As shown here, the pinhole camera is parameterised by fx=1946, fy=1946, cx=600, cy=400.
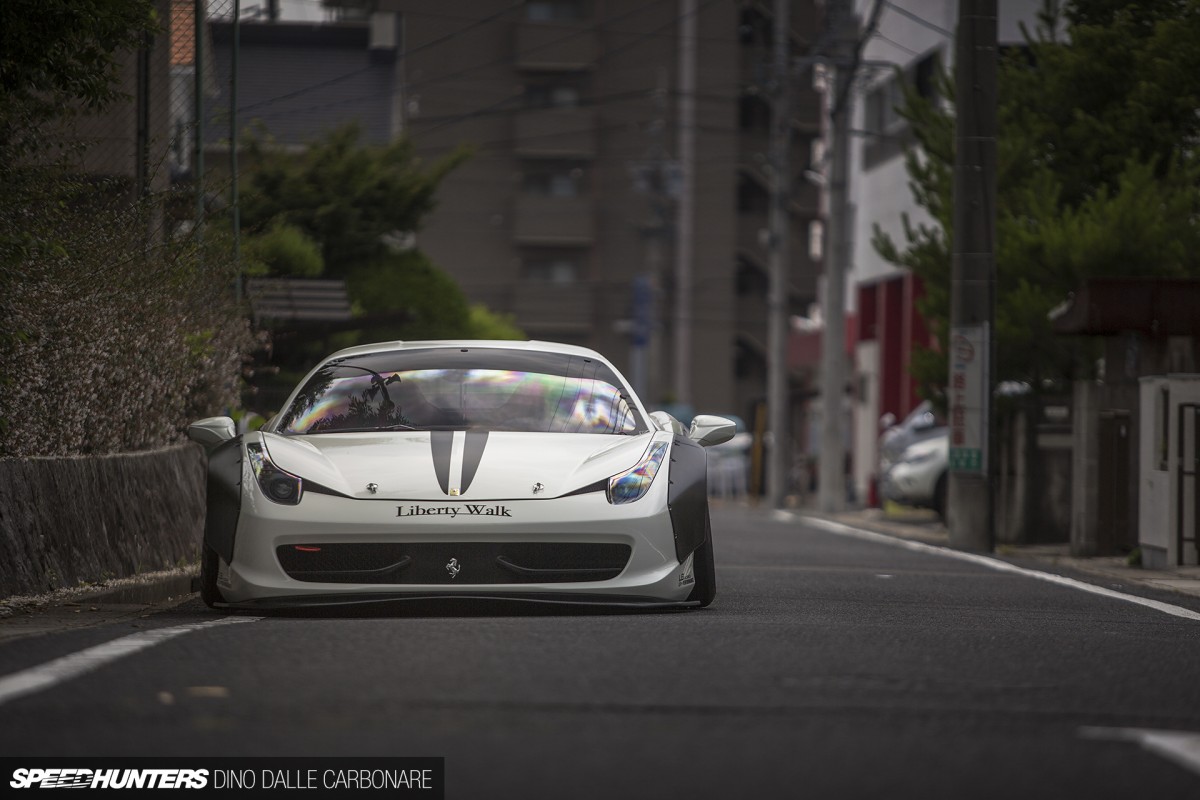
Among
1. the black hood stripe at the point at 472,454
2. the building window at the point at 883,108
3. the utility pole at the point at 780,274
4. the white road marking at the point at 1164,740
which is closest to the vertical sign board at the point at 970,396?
the black hood stripe at the point at 472,454

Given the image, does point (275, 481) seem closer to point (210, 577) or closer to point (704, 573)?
point (210, 577)

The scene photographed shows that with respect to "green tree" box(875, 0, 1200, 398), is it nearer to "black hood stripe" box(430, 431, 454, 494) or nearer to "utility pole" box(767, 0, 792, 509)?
"black hood stripe" box(430, 431, 454, 494)

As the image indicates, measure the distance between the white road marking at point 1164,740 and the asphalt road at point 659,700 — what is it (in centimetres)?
2

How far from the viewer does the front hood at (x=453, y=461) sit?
8031mm

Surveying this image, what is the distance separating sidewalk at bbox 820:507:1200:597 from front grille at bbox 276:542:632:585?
507cm

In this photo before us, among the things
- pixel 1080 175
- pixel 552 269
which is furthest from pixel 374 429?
pixel 552 269

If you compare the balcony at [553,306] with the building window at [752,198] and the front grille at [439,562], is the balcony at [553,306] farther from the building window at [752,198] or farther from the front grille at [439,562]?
the front grille at [439,562]

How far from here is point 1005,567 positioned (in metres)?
13.9

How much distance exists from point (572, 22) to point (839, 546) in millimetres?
46260

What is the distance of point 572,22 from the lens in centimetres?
6191

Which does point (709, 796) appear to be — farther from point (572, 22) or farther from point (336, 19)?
point (572, 22)

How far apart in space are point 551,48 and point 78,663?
55423 millimetres

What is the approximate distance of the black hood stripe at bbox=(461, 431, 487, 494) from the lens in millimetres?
8067

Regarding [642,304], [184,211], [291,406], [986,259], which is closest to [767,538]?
[986,259]
